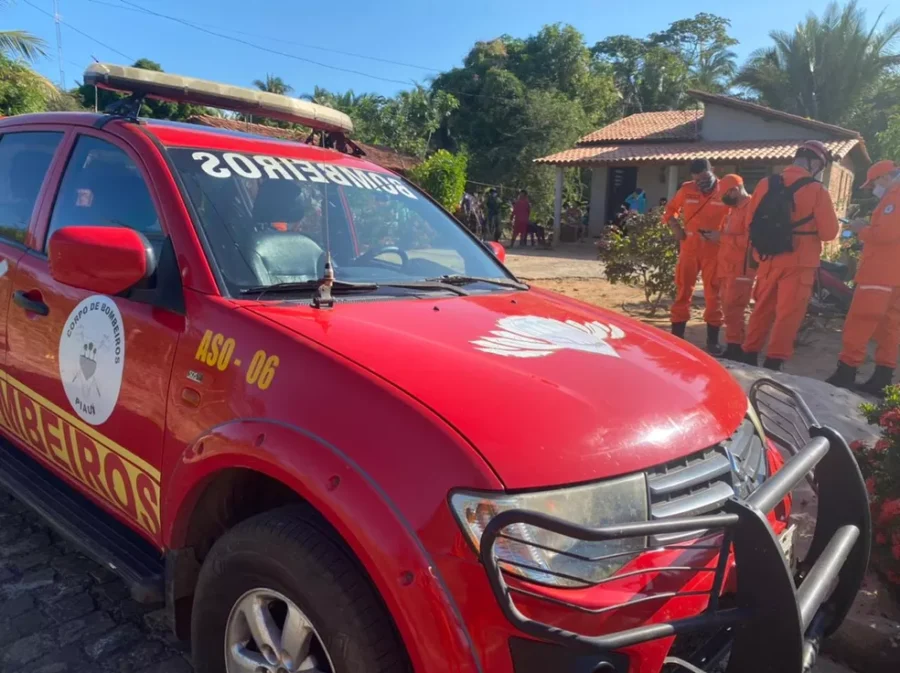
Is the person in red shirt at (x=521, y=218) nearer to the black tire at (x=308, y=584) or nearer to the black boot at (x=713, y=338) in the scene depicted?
the black boot at (x=713, y=338)

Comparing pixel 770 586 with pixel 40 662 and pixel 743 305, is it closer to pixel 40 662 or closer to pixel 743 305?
pixel 40 662

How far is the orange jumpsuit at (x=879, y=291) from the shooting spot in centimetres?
573

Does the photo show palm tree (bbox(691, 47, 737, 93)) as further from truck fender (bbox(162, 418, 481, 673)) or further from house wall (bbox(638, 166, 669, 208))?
truck fender (bbox(162, 418, 481, 673))

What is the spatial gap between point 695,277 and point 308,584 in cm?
666

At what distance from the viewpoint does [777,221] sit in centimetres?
586

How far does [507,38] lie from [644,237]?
2935cm

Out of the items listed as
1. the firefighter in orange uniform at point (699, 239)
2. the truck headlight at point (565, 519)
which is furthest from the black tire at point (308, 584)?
the firefighter in orange uniform at point (699, 239)

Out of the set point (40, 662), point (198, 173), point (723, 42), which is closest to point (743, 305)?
point (198, 173)

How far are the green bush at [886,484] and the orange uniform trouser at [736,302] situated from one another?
3.75 metres

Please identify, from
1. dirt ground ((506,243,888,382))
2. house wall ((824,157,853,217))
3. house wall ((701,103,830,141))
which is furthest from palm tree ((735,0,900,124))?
dirt ground ((506,243,888,382))

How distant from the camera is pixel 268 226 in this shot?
96.2 inches

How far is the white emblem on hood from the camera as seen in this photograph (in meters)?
1.99

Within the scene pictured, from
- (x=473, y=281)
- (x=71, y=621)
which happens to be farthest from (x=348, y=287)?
(x=71, y=621)

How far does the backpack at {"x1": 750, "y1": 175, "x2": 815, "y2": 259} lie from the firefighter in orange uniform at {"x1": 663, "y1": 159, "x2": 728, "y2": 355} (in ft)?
3.70
